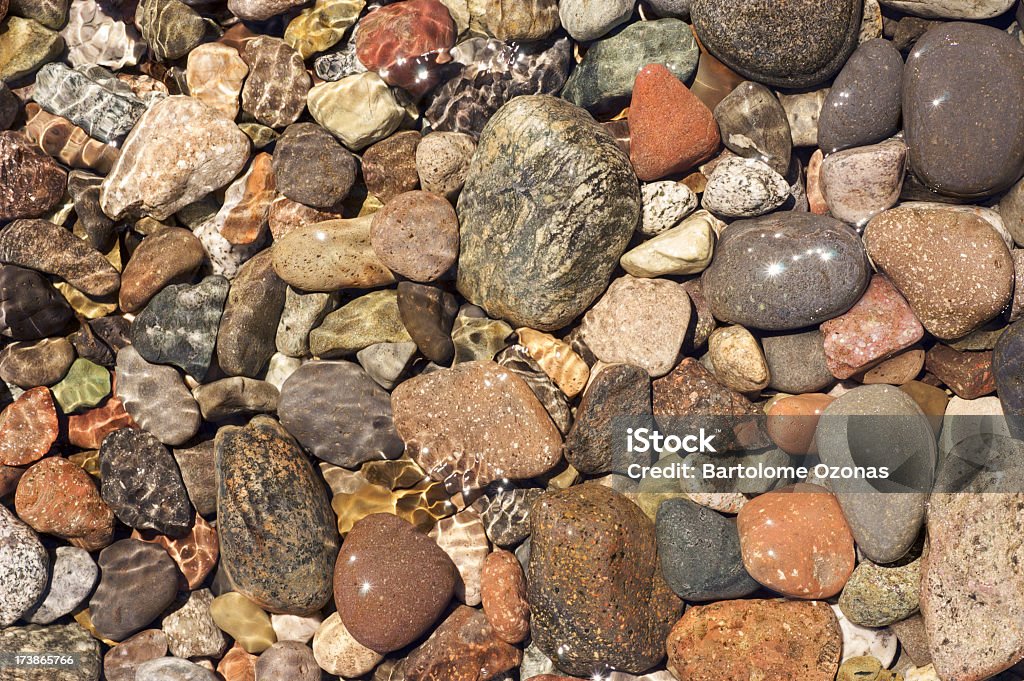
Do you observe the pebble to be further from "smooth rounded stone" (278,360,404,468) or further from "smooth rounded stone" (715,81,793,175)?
"smooth rounded stone" (715,81,793,175)

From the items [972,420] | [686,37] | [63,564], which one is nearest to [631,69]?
[686,37]

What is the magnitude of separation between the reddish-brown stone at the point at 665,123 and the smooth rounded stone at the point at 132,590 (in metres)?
3.81

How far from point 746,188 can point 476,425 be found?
205 centimetres

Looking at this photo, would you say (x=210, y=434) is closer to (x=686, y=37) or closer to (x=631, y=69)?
(x=631, y=69)

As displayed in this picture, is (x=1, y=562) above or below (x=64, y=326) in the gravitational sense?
below

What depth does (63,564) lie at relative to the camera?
4215 mm

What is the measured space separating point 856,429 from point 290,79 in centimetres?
392

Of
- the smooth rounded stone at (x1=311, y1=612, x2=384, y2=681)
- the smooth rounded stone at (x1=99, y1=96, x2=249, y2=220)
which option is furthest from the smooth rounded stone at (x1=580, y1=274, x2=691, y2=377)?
the smooth rounded stone at (x1=99, y1=96, x2=249, y2=220)

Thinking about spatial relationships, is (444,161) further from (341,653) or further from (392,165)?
(341,653)

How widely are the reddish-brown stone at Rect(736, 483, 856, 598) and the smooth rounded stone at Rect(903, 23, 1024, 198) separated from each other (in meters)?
1.90

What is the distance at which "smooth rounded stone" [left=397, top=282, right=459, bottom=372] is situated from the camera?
403cm

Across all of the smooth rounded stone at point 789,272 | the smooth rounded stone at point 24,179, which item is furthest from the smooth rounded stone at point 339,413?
the smooth rounded stone at point 789,272

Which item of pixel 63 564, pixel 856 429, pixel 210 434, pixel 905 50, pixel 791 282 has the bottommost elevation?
pixel 63 564

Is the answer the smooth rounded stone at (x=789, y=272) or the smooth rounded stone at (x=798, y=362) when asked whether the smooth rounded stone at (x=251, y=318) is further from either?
the smooth rounded stone at (x=798, y=362)
